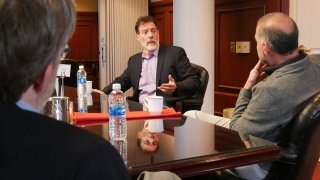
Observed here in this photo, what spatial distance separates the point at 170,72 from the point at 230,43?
2.17 meters

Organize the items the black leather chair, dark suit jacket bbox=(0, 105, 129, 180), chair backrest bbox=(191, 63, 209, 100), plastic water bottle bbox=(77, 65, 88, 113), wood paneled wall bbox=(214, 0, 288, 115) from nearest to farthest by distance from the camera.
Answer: dark suit jacket bbox=(0, 105, 129, 180) → plastic water bottle bbox=(77, 65, 88, 113) → the black leather chair → chair backrest bbox=(191, 63, 209, 100) → wood paneled wall bbox=(214, 0, 288, 115)

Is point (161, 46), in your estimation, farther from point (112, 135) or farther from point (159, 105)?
point (112, 135)

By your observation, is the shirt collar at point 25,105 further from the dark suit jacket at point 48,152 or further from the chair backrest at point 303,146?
the chair backrest at point 303,146

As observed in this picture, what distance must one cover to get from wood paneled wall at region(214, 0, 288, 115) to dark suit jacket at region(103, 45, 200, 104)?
1.74 metres

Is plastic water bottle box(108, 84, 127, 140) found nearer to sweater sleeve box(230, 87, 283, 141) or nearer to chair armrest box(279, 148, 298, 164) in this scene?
sweater sleeve box(230, 87, 283, 141)

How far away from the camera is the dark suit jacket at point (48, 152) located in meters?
0.67

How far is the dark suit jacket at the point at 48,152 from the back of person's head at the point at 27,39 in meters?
0.06

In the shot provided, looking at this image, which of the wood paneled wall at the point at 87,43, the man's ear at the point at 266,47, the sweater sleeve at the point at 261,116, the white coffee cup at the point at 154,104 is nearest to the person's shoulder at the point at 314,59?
the man's ear at the point at 266,47

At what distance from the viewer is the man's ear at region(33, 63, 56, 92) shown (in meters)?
0.75

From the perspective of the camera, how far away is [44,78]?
0.76 m

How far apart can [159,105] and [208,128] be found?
12.2 inches

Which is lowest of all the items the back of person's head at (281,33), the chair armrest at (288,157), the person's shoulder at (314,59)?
the chair armrest at (288,157)

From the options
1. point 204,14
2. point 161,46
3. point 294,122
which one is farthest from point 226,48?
point 294,122

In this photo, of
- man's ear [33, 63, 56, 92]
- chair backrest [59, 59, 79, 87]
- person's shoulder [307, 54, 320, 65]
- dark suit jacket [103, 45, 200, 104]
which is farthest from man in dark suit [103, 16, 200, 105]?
man's ear [33, 63, 56, 92]
